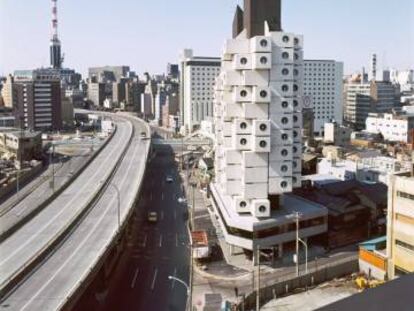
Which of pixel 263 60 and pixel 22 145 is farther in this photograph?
pixel 22 145

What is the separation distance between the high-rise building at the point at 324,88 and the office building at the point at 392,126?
604cm

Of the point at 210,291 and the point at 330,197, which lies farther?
the point at 330,197

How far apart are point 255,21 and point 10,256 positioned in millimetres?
9806

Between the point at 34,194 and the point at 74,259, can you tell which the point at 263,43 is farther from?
the point at 34,194

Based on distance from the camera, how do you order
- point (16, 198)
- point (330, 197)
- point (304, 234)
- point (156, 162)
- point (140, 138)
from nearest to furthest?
point (304, 234)
point (330, 197)
point (16, 198)
point (156, 162)
point (140, 138)

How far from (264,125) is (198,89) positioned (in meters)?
36.6

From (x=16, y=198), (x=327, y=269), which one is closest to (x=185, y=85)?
(x=16, y=198)

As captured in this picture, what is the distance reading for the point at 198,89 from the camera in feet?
170

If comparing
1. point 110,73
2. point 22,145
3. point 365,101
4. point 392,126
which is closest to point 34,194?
point 22,145

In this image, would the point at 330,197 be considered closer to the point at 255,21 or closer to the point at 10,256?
the point at 255,21

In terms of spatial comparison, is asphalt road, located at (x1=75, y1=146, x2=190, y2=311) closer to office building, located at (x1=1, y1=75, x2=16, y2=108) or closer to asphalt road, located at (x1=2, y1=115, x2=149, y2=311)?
asphalt road, located at (x1=2, y1=115, x2=149, y2=311)

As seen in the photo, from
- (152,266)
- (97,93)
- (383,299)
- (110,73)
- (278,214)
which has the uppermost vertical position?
(110,73)

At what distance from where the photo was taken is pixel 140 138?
136 ft

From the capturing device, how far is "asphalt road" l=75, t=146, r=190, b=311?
40.5ft
